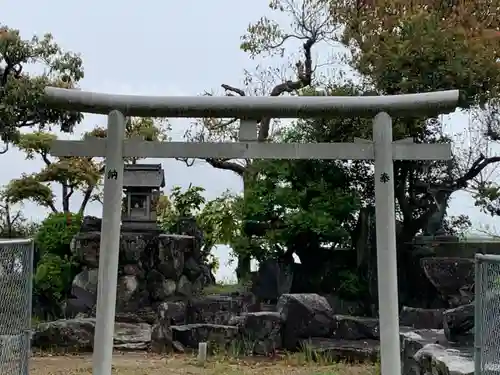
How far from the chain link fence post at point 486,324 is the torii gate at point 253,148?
78 centimetres

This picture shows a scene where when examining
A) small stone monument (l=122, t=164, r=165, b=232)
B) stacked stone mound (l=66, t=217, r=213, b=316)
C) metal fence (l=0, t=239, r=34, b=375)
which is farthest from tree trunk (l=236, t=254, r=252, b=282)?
metal fence (l=0, t=239, r=34, b=375)

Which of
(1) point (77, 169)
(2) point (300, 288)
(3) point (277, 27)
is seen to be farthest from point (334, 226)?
A: (1) point (77, 169)

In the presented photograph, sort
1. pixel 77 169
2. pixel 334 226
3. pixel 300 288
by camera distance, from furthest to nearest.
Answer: pixel 77 169, pixel 300 288, pixel 334 226

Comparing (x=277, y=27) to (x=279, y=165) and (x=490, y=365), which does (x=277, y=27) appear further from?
(x=490, y=365)

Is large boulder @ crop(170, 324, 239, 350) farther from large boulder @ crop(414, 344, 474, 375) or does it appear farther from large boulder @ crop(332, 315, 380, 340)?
large boulder @ crop(414, 344, 474, 375)

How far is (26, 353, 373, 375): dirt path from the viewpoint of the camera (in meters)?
6.94

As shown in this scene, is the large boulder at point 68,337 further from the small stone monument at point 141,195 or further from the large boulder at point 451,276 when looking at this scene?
the large boulder at point 451,276

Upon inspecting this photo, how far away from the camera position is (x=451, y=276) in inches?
372

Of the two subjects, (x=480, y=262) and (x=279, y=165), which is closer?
(x=480, y=262)

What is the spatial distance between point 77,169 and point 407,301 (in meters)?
8.43

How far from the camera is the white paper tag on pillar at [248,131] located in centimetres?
486

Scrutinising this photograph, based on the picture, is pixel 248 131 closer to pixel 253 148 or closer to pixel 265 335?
pixel 253 148

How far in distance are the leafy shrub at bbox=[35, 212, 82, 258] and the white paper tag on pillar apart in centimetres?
774

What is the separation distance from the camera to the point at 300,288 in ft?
39.3
